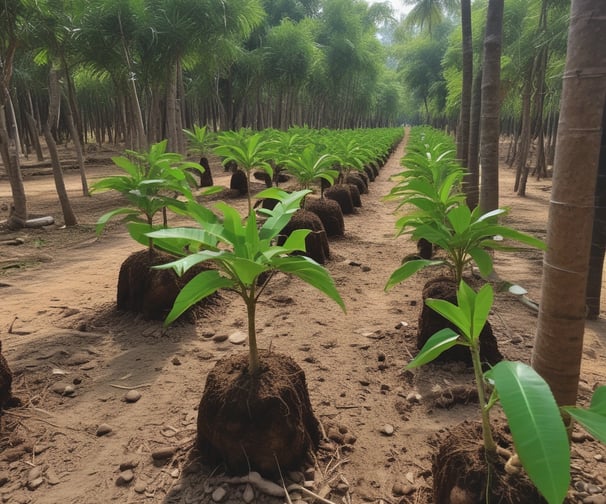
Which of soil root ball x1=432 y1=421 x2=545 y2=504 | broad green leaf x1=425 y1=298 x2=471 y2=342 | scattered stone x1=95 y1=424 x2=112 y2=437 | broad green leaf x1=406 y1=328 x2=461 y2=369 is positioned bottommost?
scattered stone x1=95 y1=424 x2=112 y2=437

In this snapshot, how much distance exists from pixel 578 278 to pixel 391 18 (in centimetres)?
4410

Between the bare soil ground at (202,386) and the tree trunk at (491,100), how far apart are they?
103 cm

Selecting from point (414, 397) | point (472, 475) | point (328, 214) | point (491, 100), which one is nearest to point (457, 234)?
point (414, 397)

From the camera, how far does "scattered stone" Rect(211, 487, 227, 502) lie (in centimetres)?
183

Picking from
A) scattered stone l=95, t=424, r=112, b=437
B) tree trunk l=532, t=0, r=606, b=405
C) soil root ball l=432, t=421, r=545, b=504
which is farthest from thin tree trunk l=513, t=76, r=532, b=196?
scattered stone l=95, t=424, r=112, b=437

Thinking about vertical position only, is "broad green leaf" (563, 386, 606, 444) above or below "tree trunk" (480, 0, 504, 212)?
below

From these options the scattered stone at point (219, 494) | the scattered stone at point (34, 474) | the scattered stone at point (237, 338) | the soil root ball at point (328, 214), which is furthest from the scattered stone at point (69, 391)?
the soil root ball at point (328, 214)

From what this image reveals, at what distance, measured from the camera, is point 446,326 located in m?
2.80

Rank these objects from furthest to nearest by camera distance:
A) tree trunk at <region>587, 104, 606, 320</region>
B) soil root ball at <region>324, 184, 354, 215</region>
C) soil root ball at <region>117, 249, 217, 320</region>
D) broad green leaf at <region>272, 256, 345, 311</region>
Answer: soil root ball at <region>324, 184, 354, 215</region>
soil root ball at <region>117, 249, 217, 320</region>
tree trunk at <region>587, 104, 606, 320</region>
broad green leaf at <region>272, 256, 345, 311</region>

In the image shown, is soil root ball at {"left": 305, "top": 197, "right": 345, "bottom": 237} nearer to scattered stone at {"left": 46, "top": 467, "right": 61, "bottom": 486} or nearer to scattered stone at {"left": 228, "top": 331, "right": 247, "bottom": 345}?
scattered stone at {"left": 228, "top": 331, "right": 247, "bottom": 345}

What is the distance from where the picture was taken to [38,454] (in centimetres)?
216

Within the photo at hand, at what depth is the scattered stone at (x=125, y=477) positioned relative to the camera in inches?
77.4

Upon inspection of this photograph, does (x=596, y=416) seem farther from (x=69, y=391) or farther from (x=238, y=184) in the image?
(x=238, y=184)

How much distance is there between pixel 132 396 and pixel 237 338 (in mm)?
947
